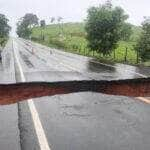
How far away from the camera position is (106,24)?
140ft

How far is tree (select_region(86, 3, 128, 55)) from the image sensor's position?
42.5 metres

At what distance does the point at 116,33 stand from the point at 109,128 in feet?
115

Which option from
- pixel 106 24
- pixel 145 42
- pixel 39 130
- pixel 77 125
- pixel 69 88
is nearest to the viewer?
pixel 69 88

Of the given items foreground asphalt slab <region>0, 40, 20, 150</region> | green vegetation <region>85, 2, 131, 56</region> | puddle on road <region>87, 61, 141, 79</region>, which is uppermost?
green vegetation <region>85, 2, 131, 56</region>

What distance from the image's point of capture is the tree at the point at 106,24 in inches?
1673

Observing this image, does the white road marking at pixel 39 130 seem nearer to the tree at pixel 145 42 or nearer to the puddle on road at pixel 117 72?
the puddle on road at pixel 117 72

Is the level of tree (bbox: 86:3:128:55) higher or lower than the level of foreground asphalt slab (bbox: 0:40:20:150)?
higher

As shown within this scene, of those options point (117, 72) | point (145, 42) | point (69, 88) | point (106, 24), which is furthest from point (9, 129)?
point (106, 24)

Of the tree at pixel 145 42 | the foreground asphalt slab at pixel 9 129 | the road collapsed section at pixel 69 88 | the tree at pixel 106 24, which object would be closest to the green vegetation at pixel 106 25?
the tree at pixel 106 24

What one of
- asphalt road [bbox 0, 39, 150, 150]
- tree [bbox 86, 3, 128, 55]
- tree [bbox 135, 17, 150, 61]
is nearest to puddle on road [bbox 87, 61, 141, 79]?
tree [bbox 135, 17, 150, 61]

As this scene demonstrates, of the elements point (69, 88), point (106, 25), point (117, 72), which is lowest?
point (117, 72)

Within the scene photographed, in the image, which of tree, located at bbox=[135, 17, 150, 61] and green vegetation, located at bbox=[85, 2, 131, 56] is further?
green vegetation, located at bbox=[85, 2, 131, 56]

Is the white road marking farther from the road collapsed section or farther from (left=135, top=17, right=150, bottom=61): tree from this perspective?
(left=135, top=17, right=150, bottom=61): tree

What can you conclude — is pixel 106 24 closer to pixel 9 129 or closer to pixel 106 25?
pixel 106 25
